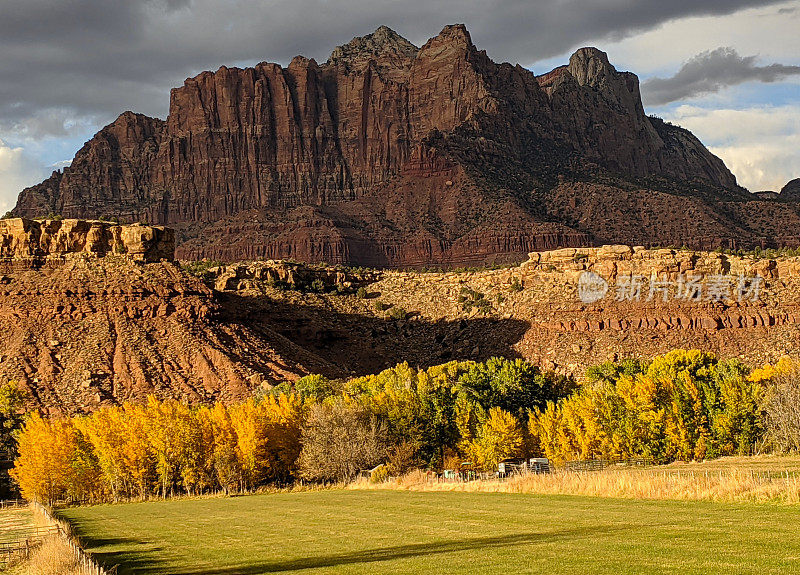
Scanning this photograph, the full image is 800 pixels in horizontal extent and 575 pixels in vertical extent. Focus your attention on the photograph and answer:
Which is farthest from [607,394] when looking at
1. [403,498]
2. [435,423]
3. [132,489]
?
[132,489]

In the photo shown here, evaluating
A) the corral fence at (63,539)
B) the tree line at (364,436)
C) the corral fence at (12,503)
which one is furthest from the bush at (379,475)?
the corral fence at (12,503)

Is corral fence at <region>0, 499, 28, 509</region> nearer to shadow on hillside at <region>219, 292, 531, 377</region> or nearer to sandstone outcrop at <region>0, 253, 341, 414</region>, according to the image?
sandstone outcrop at <region>0, 253, 341, 414</region>

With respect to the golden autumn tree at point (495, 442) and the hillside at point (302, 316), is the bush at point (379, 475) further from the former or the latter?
the hillside at point (302, 316)

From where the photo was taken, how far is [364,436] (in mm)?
65750

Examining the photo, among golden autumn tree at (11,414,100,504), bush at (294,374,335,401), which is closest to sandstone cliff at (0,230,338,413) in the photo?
bush at (294,374,335,401)

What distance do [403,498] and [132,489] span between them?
25.9 meters

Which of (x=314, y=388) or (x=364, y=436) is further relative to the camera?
(x=314, y=388)

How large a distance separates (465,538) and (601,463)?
3143 centimetres

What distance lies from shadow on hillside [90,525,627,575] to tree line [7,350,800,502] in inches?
1293

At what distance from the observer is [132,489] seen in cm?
6838

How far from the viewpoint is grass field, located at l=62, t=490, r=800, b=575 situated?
2439 centimetres

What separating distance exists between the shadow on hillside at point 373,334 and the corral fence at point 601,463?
142ft

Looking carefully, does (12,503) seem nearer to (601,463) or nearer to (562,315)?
(601,463)

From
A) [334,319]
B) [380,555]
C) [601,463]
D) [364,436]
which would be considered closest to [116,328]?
[364,436]
